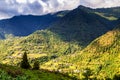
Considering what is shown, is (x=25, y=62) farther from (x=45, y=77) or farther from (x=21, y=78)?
(x=21, y=78)

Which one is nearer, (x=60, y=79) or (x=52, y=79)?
(x=52, y=79)

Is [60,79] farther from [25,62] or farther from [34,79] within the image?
[34,79]

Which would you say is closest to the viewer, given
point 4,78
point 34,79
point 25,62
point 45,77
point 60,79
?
point 4,78

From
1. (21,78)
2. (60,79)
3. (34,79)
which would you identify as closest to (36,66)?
(60,79)

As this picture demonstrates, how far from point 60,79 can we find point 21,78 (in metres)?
80.7

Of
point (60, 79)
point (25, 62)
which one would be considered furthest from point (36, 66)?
point (60, 79)

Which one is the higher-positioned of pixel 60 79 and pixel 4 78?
pixel 4 78

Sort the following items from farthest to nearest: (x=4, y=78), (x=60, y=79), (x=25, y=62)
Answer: (x=25, y=62)
(x=60, y=79)
(x=4, y=78)

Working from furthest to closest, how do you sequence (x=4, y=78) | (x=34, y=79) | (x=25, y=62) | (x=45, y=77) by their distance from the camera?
(x=25, y=62) < (x=45, y=77) < (x=34, y=79) < (x=4, y=78)

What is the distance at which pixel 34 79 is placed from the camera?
88500mm

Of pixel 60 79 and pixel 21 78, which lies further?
pixel 60 79

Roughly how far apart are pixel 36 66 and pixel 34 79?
3790 cm

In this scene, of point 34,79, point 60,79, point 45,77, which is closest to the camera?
point 34,79

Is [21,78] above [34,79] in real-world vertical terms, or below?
above
